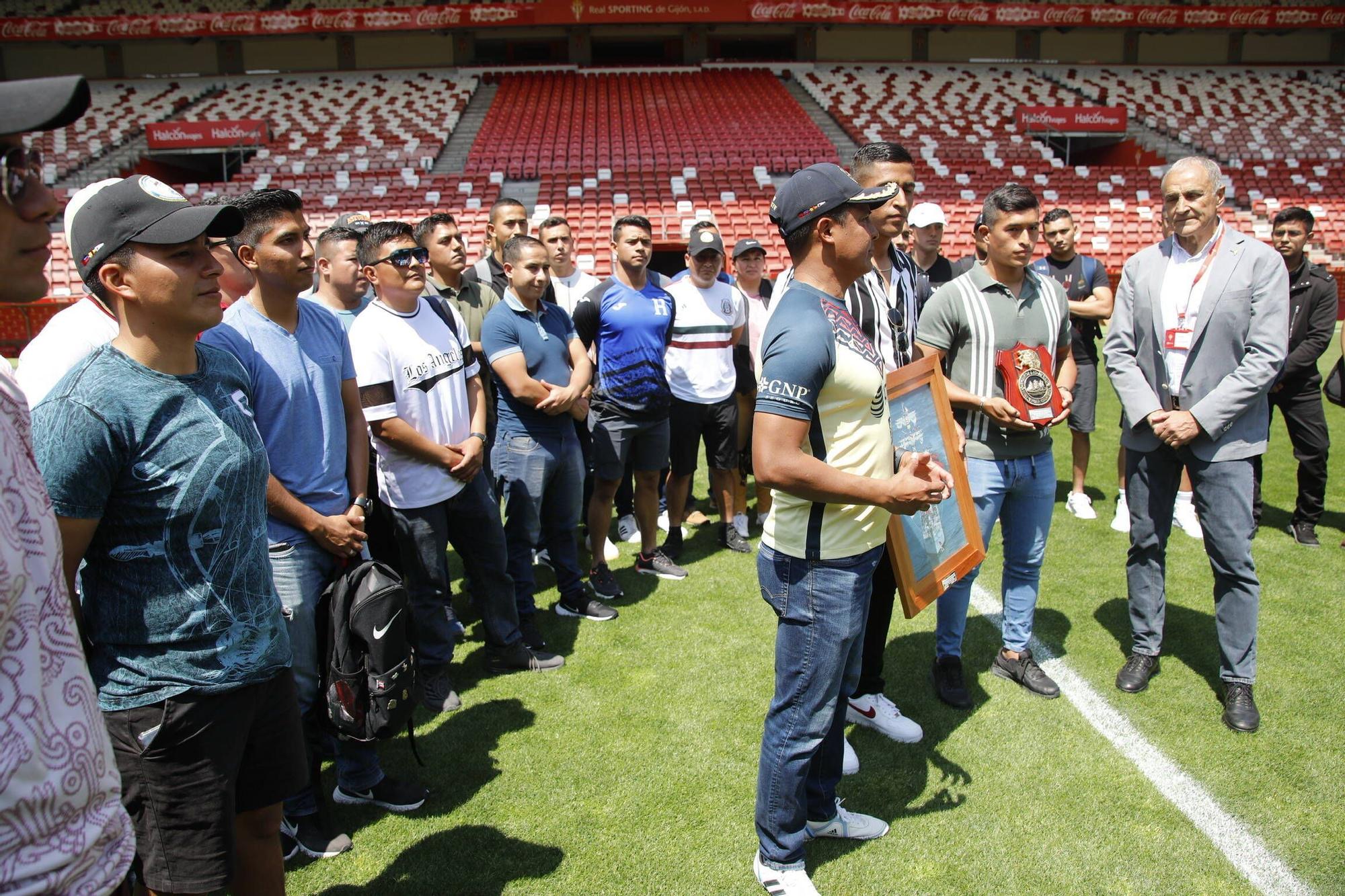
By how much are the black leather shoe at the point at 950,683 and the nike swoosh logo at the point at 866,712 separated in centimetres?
41

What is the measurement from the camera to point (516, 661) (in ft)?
13.7

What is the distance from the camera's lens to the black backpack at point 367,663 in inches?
106

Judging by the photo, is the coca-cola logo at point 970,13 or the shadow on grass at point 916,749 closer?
the shadow on grass at point 916,749

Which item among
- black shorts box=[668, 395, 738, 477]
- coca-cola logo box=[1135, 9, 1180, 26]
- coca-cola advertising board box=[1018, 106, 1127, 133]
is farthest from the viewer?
coca-cola logo box=[1135, 9, 1180, 26]

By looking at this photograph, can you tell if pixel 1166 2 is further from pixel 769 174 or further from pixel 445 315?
pixel 445 315

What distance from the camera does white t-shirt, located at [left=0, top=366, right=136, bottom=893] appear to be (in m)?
1.19

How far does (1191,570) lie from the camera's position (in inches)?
203

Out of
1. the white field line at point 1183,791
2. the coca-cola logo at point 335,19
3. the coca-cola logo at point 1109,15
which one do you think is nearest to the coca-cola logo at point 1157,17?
the coca-cola logo at point 1109,15

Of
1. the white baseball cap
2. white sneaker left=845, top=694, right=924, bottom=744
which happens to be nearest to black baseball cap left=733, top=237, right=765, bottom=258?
the white baseball cap

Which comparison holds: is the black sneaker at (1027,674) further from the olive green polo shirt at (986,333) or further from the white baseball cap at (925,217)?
the white baseball cap at (925,217)

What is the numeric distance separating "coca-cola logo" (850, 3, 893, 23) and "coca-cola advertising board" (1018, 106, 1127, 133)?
6.03 m

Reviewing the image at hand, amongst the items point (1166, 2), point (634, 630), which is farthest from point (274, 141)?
point (1166, 2)

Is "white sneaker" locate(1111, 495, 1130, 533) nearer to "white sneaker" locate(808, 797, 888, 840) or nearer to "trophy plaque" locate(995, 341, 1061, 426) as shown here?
Answer: "trophy plaque" locate(995, 341, 1061, 426)

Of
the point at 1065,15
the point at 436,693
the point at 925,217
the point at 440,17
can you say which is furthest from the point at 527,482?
the point at 1065,15
